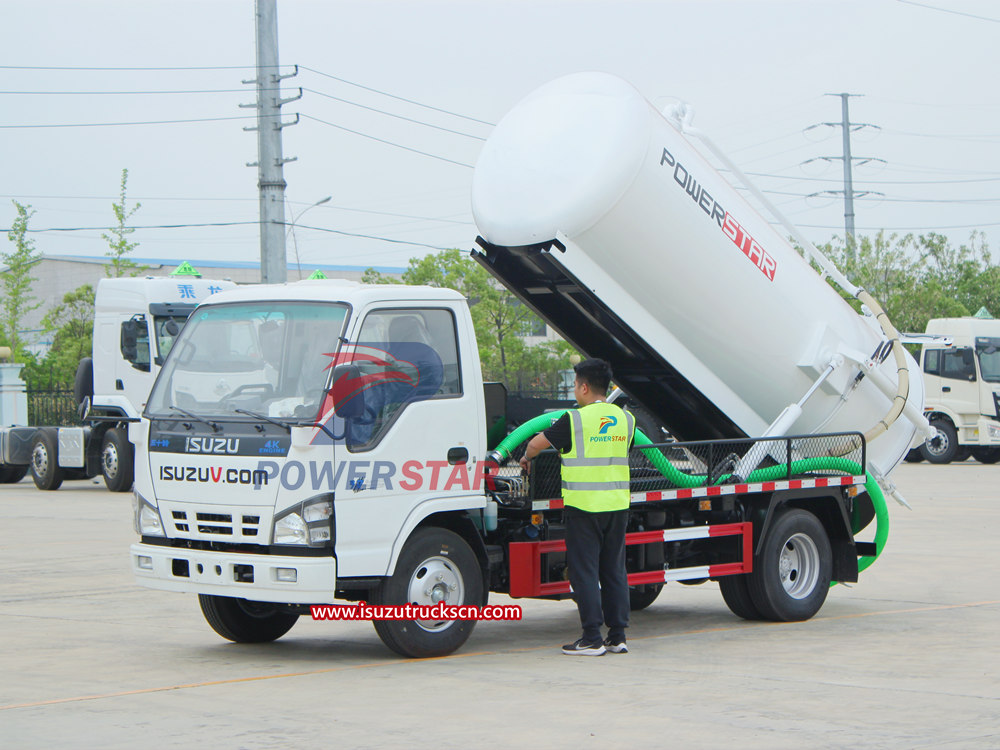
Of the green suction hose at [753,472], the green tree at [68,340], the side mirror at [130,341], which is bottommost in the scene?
the green suction hose at [753,472]

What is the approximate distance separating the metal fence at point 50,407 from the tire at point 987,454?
22465 millimetres

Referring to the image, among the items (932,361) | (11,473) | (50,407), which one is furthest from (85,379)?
(932,361)

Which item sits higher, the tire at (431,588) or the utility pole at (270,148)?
the utility pole at (270,148)

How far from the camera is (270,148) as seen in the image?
28.1 meters

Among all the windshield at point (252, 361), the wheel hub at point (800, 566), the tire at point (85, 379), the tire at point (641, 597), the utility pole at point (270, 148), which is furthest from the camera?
the utility pole at point (270, 148)

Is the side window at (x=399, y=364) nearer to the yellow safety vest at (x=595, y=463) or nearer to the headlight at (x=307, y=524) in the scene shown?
the headlight at (x=307, y=524)

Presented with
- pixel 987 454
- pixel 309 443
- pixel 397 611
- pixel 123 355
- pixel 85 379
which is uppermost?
pixel 123 355

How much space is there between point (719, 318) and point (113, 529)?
35.4 ft

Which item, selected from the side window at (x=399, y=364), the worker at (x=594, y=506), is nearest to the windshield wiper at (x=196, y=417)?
the side window at (x=399, y=364)

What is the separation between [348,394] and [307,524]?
2.74 feet

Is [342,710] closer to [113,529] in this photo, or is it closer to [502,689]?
[502,689]

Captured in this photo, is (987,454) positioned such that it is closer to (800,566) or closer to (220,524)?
(800,566)

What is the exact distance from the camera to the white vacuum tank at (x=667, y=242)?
30.4ft

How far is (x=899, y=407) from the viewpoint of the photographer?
10.9 metres
